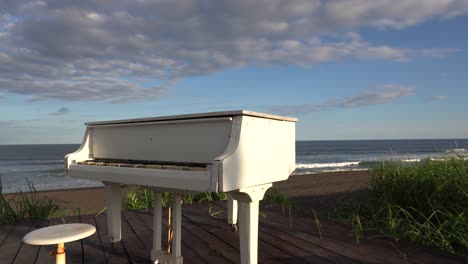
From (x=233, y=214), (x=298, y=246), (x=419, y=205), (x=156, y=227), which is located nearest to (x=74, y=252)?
(x=156, y=227)

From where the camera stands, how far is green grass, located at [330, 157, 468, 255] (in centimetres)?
329

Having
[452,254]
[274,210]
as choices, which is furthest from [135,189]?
[452,254]

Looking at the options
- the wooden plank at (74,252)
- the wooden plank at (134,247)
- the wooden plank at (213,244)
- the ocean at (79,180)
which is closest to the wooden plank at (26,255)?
the wooden plank at (74,252)

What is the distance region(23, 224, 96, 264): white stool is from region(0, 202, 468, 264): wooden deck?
2.96ft

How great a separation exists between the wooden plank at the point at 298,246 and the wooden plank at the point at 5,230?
2742mm

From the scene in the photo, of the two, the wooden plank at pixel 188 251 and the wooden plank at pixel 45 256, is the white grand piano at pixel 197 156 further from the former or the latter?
the wooden plank at pixel 45 256

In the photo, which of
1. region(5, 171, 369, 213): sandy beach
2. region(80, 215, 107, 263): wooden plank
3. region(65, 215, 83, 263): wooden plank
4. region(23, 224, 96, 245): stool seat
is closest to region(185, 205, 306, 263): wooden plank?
region(80, 215, 107, 263): wooden plank

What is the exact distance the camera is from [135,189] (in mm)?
6434

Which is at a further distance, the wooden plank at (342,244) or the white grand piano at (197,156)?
the wooden plank at (342,244)

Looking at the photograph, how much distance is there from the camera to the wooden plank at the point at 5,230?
3.79 metres

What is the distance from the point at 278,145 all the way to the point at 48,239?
150 centimetres

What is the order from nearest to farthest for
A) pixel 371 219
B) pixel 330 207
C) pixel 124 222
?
pixel 371 219 < pixel 124 222 < pixel 330 207

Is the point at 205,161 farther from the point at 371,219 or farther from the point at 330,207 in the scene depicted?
the point at 330,207

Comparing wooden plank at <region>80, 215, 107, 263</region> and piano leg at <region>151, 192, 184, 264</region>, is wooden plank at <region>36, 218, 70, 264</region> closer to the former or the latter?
wooden plank at <region>80, 215, 107, 263</region>
